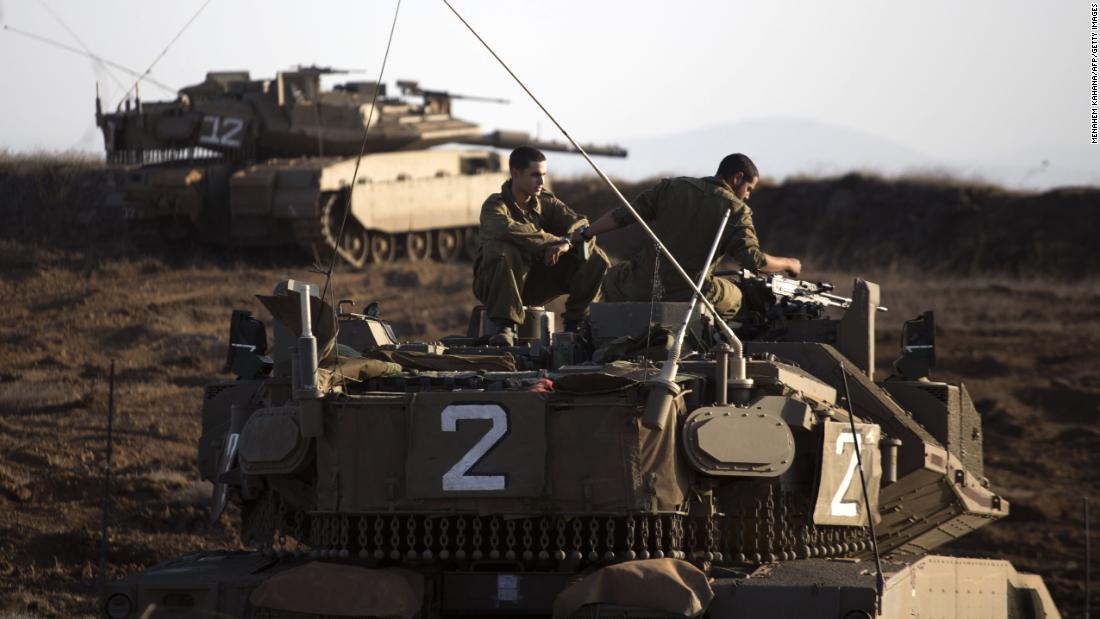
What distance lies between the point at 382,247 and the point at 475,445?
23.9m

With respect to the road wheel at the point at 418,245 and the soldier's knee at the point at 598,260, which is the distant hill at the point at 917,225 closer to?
the road wheel at the point at 418,245

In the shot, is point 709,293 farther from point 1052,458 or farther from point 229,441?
point 1052,458

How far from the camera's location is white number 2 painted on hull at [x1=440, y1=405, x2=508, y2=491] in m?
7.69

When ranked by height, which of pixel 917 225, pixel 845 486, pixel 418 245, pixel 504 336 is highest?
pixel 917 225

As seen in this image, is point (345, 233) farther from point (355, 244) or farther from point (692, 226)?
point (692, 226)

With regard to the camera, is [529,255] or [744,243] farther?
[529,255]

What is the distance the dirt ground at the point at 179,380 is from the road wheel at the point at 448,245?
86.7 inches

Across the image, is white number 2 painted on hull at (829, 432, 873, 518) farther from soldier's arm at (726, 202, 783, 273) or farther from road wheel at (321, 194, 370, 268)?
road wheel at (321, 194, 370, 268)

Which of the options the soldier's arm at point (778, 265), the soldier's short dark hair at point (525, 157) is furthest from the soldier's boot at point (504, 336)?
the soldier's arm at point (778, 265)

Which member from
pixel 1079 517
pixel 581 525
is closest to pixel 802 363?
pixel 581 525

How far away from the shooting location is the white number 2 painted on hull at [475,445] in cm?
769

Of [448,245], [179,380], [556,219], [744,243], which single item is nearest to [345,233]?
[448,245]

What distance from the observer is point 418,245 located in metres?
32.5

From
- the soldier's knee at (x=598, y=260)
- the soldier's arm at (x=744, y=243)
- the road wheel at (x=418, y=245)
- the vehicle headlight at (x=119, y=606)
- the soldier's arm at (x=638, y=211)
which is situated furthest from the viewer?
the road wheel at (x=418, y=245)
